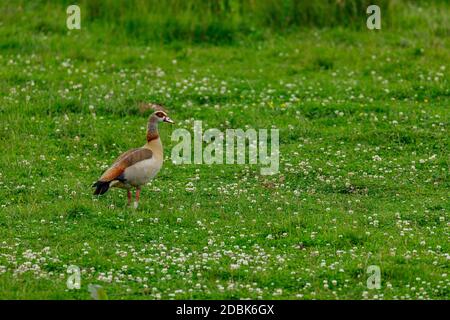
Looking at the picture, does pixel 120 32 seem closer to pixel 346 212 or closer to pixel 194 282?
pixel 346 212

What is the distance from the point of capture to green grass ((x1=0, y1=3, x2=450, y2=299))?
13.0 m

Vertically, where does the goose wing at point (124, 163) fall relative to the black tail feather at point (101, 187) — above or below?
above

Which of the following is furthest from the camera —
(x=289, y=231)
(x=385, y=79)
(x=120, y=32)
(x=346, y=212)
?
(x=120, y=32)

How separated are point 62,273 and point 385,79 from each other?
36.7 feet

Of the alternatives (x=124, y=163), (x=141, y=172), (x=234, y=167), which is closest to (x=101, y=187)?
(x=124, y=163)

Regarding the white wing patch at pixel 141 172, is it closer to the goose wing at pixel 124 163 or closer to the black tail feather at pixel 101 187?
the goose wing at pixel 124 163

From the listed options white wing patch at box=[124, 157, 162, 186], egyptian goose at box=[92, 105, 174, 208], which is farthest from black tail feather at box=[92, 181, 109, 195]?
white wing patch at box=[124, 157, 162, 186]

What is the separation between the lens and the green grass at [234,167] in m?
13.0

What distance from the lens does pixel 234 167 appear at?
58.4 ft

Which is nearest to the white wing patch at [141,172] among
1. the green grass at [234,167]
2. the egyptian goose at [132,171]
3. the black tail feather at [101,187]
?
the egyptian goose at [132,171]

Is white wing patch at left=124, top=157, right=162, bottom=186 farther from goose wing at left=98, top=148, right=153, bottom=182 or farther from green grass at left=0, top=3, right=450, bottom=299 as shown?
green grass at left=0, top=3, right=450, bottom=299

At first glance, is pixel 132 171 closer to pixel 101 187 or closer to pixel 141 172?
pixel 141 172

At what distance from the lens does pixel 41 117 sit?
20062 mm

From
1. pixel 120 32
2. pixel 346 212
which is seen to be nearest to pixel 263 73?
pixel 120 32
